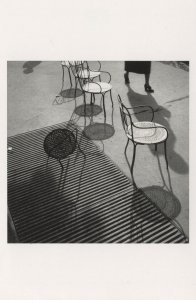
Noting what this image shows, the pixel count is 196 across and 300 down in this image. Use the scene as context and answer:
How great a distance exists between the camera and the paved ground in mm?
4721

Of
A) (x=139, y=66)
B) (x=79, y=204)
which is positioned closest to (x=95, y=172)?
(x=79, y=204)

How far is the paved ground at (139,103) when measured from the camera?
15.5 feet

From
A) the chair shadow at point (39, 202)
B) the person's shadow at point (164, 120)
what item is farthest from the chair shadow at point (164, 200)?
the chair shadow at point (39, 202)

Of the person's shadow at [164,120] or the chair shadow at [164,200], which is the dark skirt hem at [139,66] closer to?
the person's shadow at [164,120]

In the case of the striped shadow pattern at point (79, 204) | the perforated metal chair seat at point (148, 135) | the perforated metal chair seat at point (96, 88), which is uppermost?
the perforated metal chair seat at point (96, 88)

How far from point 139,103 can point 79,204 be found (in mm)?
2855

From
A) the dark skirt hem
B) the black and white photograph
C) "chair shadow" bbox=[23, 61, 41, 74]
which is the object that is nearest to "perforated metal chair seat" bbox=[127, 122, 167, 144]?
the black and white photograph

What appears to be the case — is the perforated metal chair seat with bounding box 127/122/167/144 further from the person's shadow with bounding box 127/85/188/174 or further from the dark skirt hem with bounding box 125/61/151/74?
the dark skirt hem with bounding box 125/61/151/74

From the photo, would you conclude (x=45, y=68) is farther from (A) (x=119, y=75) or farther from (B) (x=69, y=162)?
(B) (x=69, y=162)

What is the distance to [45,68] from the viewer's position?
841 centimetres

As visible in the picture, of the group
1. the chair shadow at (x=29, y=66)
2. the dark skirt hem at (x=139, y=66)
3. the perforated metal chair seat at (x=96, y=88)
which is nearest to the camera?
the perforated metal chair seat at (x=96, y=88)

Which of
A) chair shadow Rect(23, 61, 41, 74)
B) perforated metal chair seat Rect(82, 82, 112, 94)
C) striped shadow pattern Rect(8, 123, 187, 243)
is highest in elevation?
chair shadow Rect(23, 61, 41, 74)
